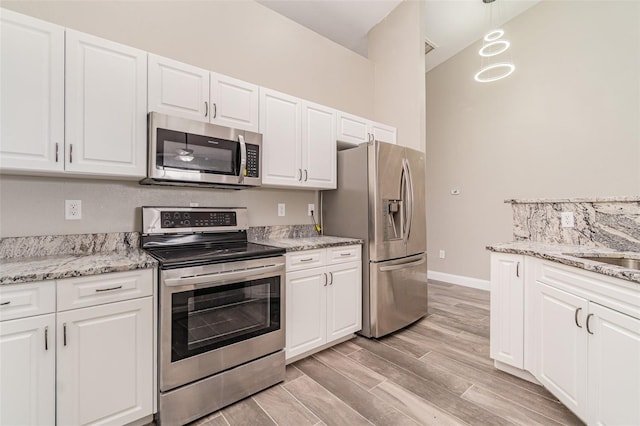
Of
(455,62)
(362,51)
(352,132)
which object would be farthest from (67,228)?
(455,62)

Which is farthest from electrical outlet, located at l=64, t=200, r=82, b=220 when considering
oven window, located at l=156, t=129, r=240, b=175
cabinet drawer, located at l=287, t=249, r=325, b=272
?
cabinet drawer, located at l=287, t=249, r=325, b=272

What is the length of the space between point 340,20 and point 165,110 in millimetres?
2812

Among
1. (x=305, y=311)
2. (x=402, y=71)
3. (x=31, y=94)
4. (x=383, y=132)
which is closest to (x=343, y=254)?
(x=305, y=311)

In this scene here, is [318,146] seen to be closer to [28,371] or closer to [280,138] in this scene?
[280,138]

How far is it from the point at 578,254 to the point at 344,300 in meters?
1.69

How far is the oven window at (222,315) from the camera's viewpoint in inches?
62.9

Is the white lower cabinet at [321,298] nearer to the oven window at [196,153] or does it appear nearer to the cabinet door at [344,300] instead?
the cabinet door at [344,300]

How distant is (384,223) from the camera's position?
269 centimetres

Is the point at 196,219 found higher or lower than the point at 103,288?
higher

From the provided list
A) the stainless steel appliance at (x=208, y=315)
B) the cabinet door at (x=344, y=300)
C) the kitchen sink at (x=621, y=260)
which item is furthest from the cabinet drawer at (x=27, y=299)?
the kitchen sink at (x=621, y=260)

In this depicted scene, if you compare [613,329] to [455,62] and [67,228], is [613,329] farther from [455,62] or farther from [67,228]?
[455,62]

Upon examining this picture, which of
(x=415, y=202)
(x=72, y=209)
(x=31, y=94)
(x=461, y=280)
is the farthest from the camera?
(x=461, y=280)

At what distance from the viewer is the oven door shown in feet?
5.12

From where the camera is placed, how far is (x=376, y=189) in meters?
2.61
